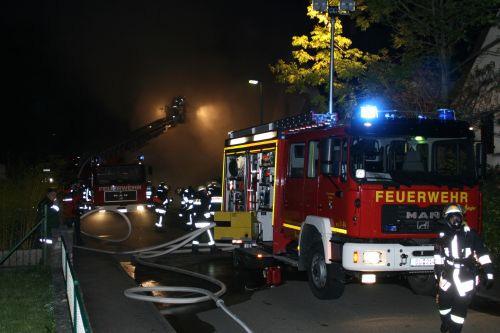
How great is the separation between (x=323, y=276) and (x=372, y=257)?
0.97 meters

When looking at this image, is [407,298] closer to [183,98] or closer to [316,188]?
[316,188]

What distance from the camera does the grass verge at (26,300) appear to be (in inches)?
244

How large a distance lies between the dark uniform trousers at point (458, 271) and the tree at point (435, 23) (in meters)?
6.34

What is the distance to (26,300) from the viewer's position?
735 centimetres

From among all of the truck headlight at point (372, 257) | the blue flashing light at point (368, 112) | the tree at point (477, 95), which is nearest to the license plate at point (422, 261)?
the truck headlight at point (372, 257)

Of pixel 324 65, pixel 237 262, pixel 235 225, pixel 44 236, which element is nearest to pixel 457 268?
pixel 235 225

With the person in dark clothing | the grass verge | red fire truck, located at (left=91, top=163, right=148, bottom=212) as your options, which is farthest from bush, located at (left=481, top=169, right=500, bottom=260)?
red fire truck, located at (left=91, top=163, right=148, bottom=212)

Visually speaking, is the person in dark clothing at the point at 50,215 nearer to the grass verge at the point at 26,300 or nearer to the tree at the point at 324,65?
the grass verge at the point at 26,300

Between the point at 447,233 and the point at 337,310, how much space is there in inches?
84.8

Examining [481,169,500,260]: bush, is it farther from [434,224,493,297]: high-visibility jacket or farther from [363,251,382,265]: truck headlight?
[434,224,493,297]: high-visibility jacket

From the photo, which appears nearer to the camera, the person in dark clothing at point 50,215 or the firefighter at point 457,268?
the firefighter at point 457,268

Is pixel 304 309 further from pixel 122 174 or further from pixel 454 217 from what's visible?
pixel 122 174

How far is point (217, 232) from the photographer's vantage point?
10141 mm

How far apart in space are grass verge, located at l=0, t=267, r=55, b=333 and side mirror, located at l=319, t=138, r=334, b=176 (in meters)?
3.76
